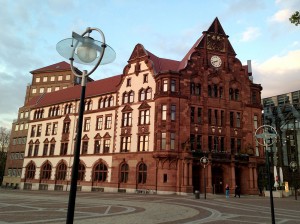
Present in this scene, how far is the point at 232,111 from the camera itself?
4691cm

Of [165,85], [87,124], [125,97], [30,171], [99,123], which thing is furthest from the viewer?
[30,171]

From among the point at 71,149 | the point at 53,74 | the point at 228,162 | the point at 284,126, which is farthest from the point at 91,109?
the point at 284,126

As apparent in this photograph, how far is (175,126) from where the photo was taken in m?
43.1

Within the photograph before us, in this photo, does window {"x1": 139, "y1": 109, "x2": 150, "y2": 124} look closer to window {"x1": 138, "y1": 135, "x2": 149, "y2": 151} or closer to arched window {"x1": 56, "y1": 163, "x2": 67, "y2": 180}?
window {"x1": 138, "y1": 135, "x2": 149, "y2": 151}

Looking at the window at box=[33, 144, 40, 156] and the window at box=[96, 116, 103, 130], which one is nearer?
the window at box=[96, 116, 103, 130]

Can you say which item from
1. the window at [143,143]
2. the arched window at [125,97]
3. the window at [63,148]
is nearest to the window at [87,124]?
the window at [63,148]

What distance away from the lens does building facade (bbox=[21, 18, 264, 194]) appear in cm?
4250

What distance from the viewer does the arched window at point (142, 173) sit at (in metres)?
43.8

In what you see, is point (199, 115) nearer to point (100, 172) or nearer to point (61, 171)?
point (100, 172)

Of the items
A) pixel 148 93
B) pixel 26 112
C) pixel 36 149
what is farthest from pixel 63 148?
pixel 148 93

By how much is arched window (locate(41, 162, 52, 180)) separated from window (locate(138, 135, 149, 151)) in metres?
22.9

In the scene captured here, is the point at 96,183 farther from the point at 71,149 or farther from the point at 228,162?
the point at 228,162

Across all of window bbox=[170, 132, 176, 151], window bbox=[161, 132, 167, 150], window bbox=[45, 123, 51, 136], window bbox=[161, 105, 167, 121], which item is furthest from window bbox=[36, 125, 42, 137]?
window bbox=[170, 132, 176, 151]

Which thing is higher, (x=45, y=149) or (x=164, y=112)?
(x=164, y=112)
